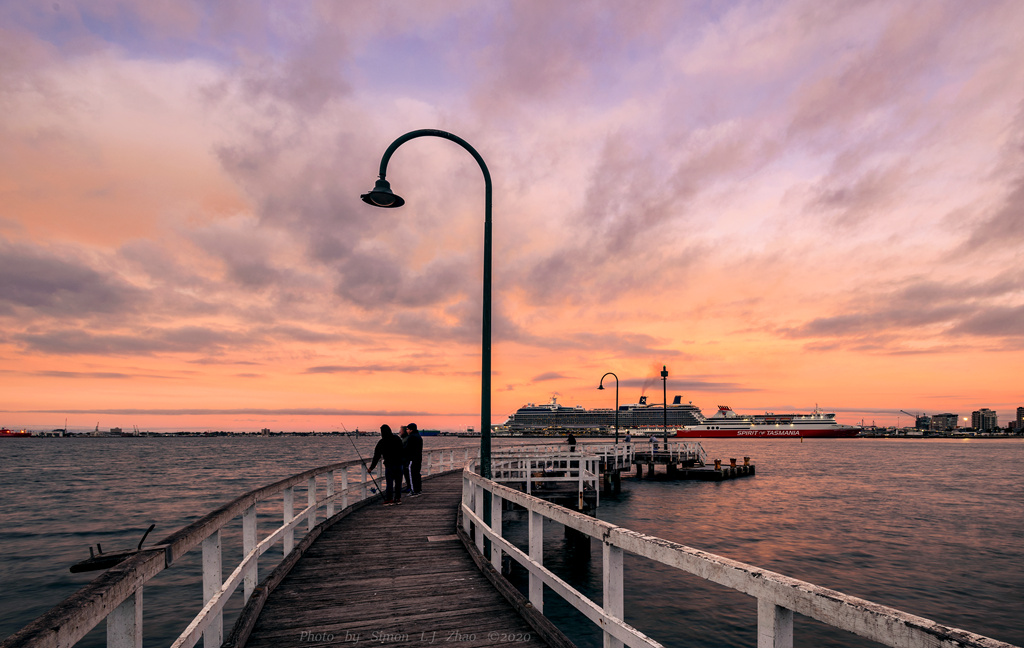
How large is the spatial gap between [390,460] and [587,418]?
151753 mm

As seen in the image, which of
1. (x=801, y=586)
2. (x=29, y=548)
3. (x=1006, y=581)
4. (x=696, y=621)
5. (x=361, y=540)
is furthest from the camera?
(x=29, y=548)

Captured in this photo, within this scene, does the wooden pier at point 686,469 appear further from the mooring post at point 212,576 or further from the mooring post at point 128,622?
the mooring post at point 128,622

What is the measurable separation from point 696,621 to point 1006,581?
1120 cm

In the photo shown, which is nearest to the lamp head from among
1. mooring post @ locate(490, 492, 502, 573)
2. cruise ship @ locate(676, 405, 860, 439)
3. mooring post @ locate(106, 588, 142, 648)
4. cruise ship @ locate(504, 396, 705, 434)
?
mooring post @ locate(490, 492, 502, 573)

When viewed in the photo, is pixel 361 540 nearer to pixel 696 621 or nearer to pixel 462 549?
pixel 462 549

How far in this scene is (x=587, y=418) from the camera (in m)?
160

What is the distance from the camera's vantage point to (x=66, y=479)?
5103 centimetres

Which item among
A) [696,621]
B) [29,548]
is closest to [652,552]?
[696,621]

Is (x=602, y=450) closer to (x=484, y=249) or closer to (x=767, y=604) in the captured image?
(x=484, y=249)

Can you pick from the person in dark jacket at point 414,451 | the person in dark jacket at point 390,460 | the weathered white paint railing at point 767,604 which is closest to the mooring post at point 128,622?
the weathered white paint railing at point 767,604

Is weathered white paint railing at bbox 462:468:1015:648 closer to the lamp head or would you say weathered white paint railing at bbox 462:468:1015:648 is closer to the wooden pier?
the lamp head

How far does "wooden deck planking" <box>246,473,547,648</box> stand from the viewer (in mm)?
4871

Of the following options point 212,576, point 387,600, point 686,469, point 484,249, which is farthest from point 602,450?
point 212,576

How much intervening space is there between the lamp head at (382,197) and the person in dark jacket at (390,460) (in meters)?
4.74
